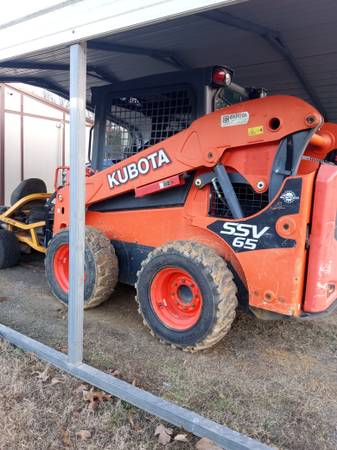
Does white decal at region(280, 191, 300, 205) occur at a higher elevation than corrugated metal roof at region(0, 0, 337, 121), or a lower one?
lower

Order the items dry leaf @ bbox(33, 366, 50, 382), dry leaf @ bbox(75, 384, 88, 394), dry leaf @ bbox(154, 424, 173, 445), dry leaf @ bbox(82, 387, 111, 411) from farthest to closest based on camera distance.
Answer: dry leaf @ bbox(33, 366, 50, 382) < dry leaf @ bbox(75, 384, 88, 394) < dry leaf @ bbox(82, 387, 111, 411) < dry leaf @ bbox(154, 424, 173, 445)

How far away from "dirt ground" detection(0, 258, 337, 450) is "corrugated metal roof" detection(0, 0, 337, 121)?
307cm

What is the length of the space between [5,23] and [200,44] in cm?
246

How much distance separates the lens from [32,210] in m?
6.29

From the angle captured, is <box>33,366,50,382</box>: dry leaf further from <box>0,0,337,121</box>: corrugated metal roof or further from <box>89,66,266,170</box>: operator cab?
<box>0,0,337,121</box>: corrugated metal roof

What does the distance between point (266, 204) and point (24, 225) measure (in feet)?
12.9

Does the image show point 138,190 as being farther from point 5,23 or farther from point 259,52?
point 259,52

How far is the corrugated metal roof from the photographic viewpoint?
4.00 metres

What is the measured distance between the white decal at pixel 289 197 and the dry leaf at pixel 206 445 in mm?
1735

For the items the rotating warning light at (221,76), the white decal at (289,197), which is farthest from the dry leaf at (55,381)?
the rotating warning light at (221,76)

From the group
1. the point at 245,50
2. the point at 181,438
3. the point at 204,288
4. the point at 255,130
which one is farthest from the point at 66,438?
the point at 245,50

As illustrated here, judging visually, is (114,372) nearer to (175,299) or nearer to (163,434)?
(163,434)

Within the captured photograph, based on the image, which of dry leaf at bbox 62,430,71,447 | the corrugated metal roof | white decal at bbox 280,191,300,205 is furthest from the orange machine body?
dry leaf at bbox 62,430,71,447

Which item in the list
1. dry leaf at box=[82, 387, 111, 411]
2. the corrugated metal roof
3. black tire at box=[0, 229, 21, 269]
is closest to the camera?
dry leaf at box=[82, 387, 111, 411]
